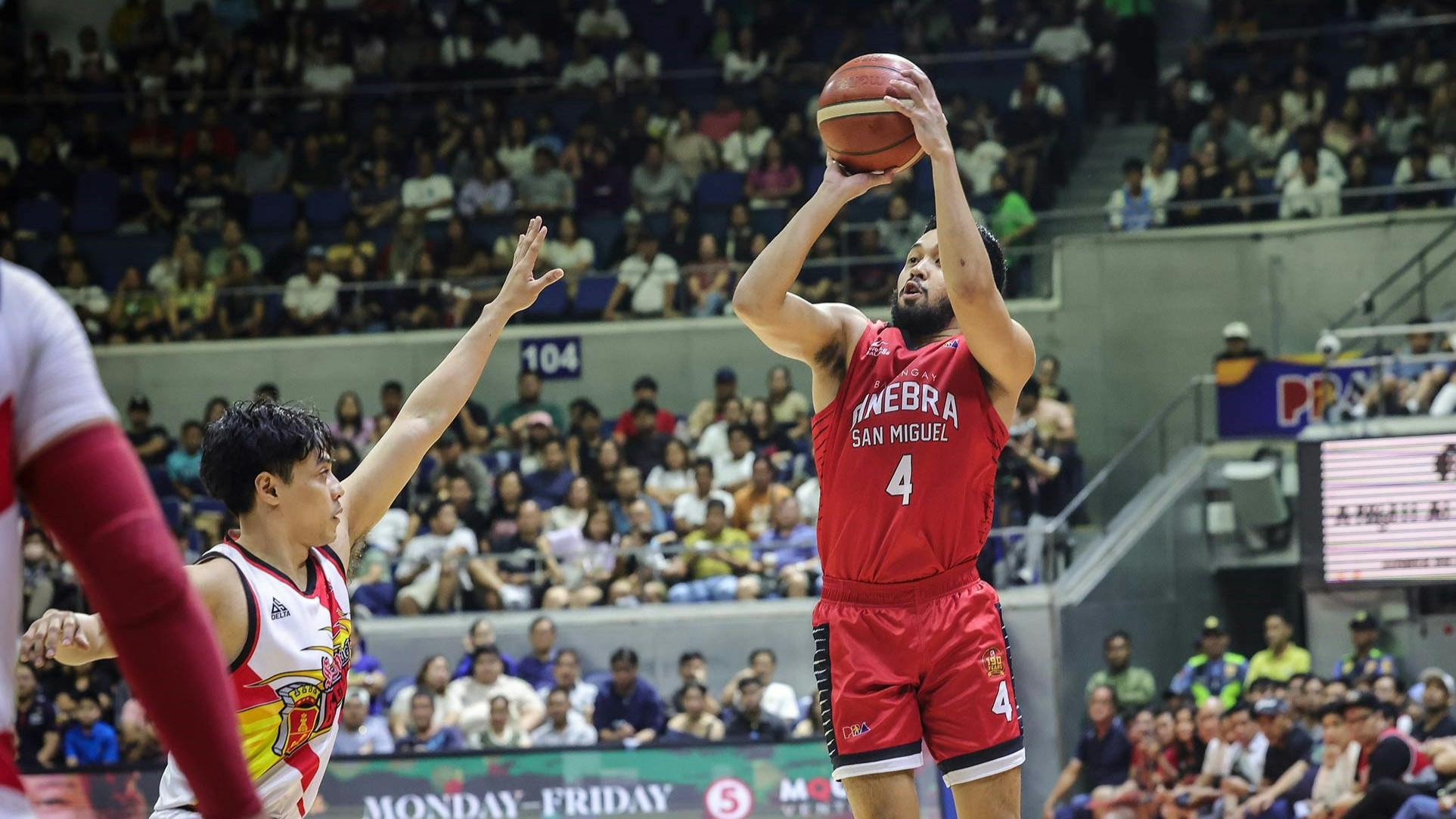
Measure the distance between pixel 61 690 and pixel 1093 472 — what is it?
9465 millimetres

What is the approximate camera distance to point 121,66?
21.4 m

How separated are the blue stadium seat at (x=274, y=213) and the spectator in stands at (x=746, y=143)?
188 inches

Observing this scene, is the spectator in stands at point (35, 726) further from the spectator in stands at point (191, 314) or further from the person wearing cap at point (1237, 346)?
the person wearing cap at point (1237, 346)

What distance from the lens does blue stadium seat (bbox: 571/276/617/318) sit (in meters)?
18.0

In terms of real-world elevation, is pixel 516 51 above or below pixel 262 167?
above

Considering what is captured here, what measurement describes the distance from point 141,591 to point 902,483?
3352mm

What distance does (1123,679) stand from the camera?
1418 cm

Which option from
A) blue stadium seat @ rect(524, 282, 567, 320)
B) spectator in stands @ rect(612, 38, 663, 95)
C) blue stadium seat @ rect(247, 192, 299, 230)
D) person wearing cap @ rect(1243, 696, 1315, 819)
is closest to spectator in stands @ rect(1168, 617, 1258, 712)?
person wearing cap @ rect(1243, 696, 1315, 819)

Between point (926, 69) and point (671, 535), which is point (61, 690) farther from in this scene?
point (926, 69)

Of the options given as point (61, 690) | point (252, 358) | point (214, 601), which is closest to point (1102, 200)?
point (252, 358)

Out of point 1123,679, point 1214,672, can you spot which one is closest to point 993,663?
point 1214,672

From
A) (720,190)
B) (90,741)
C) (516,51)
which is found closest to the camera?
(90,741)

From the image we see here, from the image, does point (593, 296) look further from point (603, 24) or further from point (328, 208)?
point (603, 24)

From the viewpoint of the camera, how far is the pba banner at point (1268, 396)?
1552 cm
